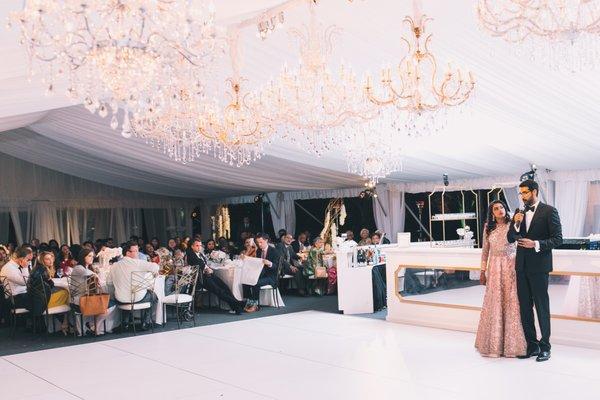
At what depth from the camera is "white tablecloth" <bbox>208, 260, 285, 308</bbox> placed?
416 inches

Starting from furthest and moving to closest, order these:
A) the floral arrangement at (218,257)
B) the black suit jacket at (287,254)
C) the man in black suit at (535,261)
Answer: the black suit jacket at (287,254), the floral arrangement at (218,257), the man in black suit at (535,261)

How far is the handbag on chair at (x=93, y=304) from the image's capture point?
8.45 meters

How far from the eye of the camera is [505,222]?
21.4ft

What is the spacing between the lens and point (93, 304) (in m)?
8.47

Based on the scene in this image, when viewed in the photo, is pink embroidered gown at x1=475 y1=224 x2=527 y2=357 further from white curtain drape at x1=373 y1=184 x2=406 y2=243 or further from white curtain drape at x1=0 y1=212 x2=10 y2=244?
white curtain drape at x1=0 y1=212 x2=10 y2=244

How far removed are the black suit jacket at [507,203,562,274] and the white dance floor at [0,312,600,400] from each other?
0.84m

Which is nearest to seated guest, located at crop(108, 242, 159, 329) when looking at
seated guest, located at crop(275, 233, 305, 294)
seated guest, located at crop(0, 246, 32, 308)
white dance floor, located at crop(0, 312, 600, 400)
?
white dance floor, located at crop(0, 312, 600, 400)

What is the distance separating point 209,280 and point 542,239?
19.5 feet

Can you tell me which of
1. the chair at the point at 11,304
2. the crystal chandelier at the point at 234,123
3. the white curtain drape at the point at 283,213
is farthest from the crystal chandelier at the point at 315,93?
the white curtain drape at the point at 283,213

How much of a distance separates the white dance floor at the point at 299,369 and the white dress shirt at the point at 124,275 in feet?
2.04

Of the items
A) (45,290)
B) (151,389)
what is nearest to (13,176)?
(45,290)

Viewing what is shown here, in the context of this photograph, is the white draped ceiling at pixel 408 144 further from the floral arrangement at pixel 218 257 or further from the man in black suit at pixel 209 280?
the man in black suit at pixel 209 280

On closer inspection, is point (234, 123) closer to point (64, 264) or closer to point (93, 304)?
point (93, 304)

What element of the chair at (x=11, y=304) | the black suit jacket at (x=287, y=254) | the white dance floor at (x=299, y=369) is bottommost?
the white dance floor at (x=299, y=369)
